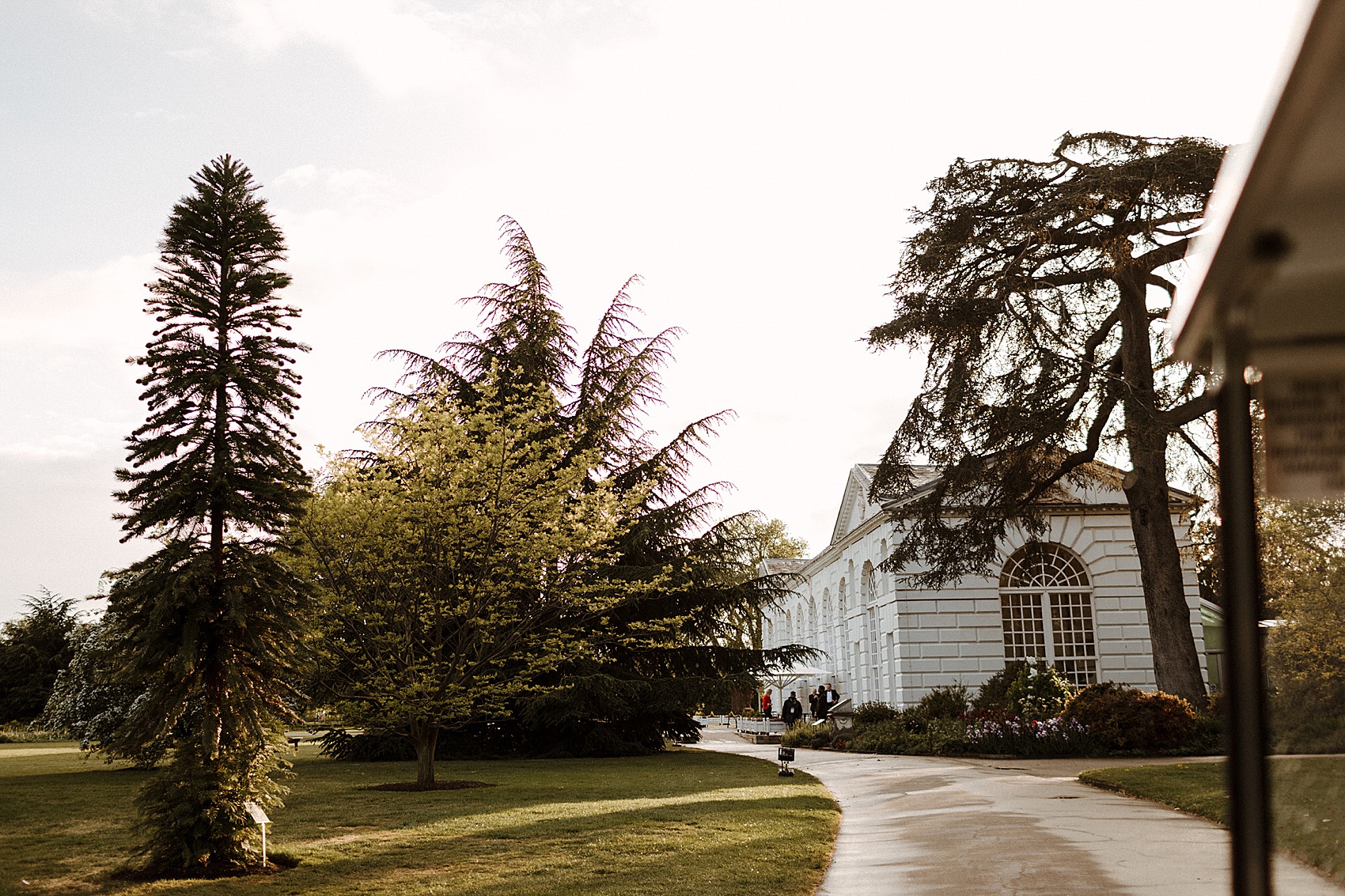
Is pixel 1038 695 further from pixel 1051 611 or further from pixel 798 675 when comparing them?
pixel 798 675

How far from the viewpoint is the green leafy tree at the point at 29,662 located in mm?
38594

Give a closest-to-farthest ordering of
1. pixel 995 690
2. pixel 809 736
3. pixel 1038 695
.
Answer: pixel 1038 695 → pixel 995 690 → pixel 809 736

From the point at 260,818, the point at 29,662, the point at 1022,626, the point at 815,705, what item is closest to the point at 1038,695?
the point at 1022,626

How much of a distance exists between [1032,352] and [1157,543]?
4941 mm

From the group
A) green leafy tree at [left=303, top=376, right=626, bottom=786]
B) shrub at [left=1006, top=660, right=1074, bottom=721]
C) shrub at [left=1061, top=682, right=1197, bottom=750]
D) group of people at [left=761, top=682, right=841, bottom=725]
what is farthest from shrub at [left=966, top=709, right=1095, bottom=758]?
group of people at [left=761, top=682, right=841, bottom=725]

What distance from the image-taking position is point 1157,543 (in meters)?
23.3

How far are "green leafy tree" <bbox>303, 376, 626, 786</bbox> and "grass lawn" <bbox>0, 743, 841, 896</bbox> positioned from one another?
1571mm

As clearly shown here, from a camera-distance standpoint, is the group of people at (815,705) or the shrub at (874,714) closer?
the shrub at (874,714)

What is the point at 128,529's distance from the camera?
32.6 feet

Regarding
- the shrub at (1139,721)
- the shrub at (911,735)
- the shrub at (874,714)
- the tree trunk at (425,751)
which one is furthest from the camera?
the shrub at (874,714)

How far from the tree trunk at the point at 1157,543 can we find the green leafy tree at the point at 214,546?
60.3 ft

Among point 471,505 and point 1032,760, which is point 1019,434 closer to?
point 1032,760

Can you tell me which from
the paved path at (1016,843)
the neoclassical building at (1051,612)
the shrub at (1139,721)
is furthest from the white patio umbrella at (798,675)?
the paved path at (1016,843)

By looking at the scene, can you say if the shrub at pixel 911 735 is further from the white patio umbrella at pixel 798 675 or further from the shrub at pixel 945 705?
the white patio umbrella at pixel 798 675
